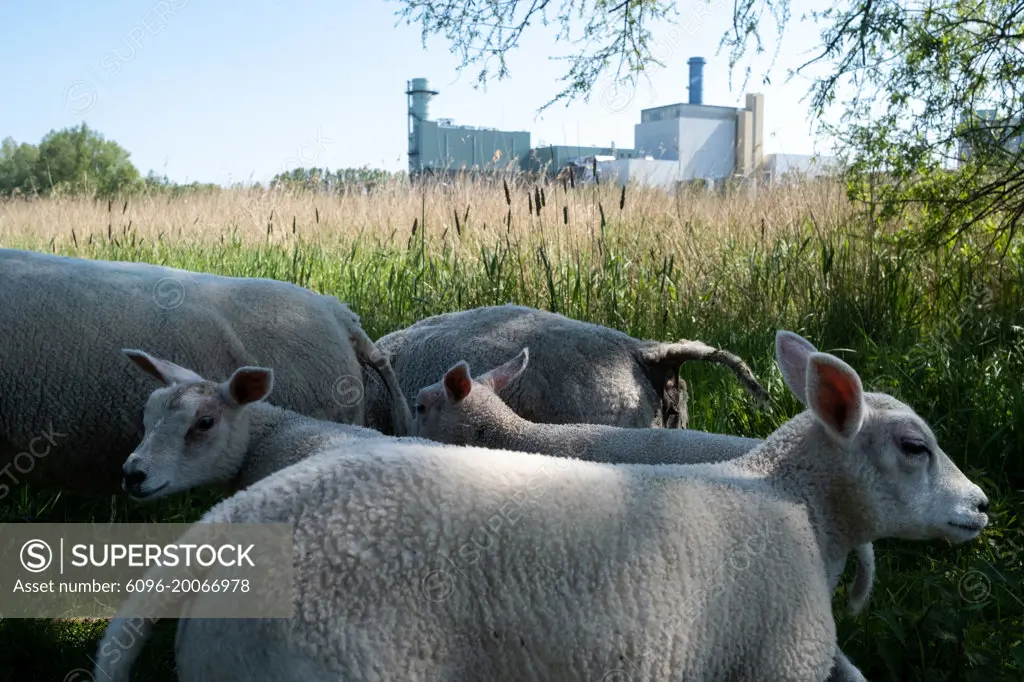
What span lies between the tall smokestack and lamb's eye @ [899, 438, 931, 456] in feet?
91.7

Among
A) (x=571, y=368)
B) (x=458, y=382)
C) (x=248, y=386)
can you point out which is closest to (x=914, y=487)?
(x=458, y=382)

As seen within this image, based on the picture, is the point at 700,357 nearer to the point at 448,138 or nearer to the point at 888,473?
the point at 888,473

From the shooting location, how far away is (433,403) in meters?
3.99

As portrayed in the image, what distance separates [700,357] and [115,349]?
266 cm

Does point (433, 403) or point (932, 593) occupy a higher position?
point (433, 403)

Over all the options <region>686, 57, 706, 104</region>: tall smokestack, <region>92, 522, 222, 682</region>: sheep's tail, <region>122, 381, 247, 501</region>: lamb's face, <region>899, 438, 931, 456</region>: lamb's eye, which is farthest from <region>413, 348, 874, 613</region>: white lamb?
<region>686, 57, 706, 104</region>: tall smokestack

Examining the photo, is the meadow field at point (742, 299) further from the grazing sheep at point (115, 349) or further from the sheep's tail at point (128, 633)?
the sheep's tail at point (128, 633)

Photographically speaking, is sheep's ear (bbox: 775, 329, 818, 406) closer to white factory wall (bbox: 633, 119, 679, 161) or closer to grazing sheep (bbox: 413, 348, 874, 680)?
grazing sheep (bbox: 413, 348, 874, 680)

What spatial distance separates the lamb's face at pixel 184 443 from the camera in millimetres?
3090

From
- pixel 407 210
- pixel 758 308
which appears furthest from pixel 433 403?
pixel 407 210

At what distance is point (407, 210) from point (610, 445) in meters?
8.01

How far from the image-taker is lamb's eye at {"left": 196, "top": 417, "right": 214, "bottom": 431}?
3198mm

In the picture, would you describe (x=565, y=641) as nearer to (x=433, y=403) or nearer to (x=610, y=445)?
(x=610, y=445)

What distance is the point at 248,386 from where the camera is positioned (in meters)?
3.28
